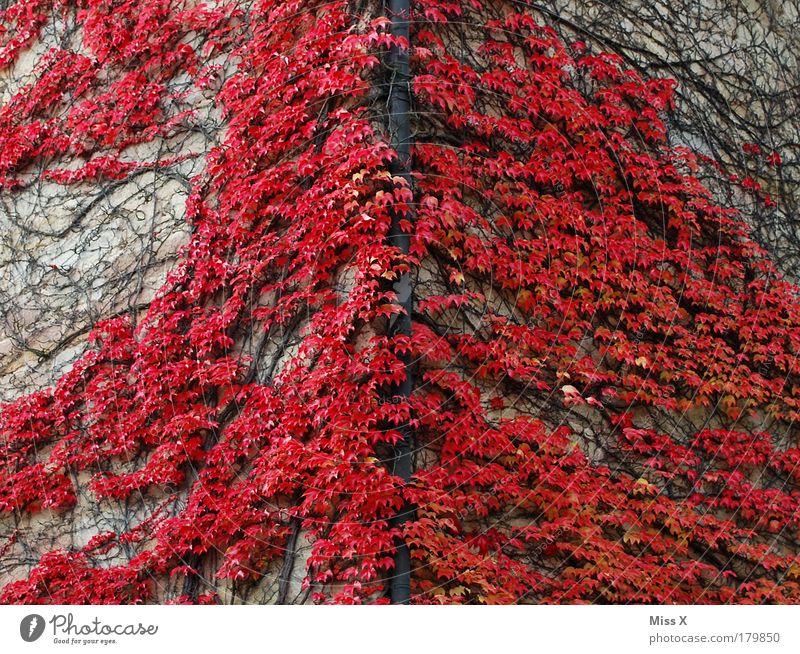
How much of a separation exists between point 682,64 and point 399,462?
145 inches

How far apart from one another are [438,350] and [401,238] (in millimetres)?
683

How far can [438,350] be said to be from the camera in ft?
16.3

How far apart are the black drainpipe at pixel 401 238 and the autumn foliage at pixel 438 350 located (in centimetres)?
7

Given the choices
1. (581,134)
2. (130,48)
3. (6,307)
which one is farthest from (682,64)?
(6,307)

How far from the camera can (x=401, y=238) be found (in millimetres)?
5031

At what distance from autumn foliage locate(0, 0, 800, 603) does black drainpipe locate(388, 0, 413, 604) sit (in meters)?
0.07

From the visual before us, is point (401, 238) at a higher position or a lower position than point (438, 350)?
higher

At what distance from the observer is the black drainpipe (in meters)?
4.63

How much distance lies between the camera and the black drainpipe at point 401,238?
15.2ft

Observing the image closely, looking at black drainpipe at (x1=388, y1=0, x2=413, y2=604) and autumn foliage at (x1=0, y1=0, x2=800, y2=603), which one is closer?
black drainpipe at (x1=388, y1=0, x2=413, y2=604)

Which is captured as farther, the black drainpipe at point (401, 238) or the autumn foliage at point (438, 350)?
the autumn foliage at point (438, 350)

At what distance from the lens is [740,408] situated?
5836 millimetres
